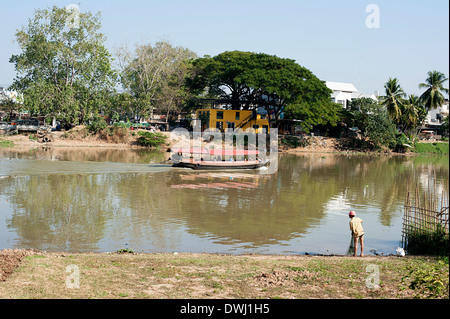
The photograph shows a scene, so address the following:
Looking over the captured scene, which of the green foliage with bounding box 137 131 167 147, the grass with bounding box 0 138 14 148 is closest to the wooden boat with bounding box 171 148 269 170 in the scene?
the green foliage with bounding box 137 131 167 147

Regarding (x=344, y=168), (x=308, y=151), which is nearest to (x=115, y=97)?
(x=308, y=151)

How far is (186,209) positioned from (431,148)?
187 feet

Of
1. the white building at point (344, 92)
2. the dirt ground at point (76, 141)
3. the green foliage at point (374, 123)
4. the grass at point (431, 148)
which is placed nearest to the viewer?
the dirt ground at point (76, 141)

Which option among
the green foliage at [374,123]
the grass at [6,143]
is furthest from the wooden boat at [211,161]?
the green foliage at [374,123]

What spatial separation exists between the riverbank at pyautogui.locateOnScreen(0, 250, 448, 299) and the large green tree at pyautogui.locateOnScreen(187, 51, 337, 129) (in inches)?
1707

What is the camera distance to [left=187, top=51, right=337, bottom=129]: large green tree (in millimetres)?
54062

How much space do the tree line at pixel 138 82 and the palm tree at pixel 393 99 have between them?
6.7 inches

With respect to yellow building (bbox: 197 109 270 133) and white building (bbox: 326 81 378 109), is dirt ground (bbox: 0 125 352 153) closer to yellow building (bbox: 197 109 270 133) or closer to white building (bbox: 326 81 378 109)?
yellow building (bbox: 197 109 270 133)

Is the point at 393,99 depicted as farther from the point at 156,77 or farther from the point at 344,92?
the point at 156,77

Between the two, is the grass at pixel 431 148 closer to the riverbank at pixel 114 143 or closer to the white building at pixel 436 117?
the riverbank at pixel 114 143

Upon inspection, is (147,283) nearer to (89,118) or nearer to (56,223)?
(56,223)

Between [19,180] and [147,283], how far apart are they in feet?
63.8

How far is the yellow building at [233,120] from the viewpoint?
196ft

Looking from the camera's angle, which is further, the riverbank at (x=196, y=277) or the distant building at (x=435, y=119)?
the distant building at (x=435, y=119)
